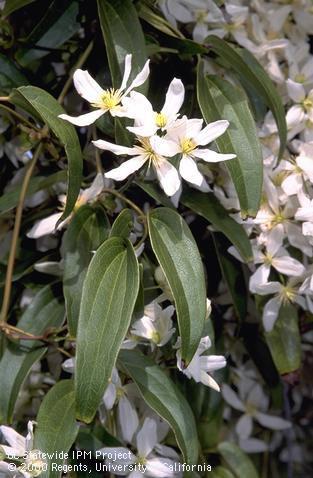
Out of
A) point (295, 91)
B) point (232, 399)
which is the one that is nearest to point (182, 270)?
point (295, 91)

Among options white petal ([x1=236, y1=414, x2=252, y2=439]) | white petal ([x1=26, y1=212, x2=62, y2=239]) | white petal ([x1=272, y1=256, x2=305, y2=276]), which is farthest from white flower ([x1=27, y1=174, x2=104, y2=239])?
white petal ([x1=236, y1=414, x2=252, y2=439])

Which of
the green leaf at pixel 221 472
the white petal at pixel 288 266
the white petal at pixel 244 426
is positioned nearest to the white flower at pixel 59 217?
the white petal at pixel 288 266

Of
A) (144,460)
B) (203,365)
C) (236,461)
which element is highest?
(203,365)

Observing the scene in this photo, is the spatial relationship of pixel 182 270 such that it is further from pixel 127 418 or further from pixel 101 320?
pixel 127 418

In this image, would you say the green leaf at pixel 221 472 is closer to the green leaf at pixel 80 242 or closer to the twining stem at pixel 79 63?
the green leaf at pixel 80 242

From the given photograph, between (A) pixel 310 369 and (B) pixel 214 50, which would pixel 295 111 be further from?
(A) pixel 310 369

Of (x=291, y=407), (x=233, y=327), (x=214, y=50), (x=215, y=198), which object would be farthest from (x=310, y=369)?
(x=214, y=50)
